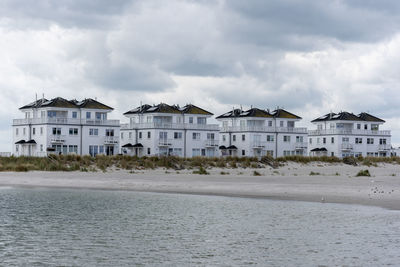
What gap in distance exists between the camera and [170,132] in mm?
89812

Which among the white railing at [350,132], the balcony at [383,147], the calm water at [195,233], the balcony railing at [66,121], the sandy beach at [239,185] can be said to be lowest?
the calm water at [195,233]

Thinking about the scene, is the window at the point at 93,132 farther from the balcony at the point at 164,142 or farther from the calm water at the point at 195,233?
the calm water at the point at 195,233

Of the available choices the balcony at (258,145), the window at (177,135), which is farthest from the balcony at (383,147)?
the window at (177,135)

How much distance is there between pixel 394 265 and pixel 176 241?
7.06 metres

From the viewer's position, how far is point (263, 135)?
96000 mm

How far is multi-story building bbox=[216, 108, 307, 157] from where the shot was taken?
313ft

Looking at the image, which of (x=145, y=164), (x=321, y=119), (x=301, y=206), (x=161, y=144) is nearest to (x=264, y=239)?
(x=301, y=206)

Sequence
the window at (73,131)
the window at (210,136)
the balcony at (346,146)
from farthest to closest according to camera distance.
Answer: the balcony at (346,146) < the window at (210,136) < the window at (73,131)

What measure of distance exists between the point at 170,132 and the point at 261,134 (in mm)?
15708

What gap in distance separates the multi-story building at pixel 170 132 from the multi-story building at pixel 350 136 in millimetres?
23545

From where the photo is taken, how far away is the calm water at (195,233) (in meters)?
16.8

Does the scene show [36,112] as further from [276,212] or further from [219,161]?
[276,212]

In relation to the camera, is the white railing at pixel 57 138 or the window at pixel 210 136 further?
the window at pixel 210 136

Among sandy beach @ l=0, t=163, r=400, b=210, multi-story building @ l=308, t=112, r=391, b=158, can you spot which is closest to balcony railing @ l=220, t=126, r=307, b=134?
multi-story building @ l=308, t=112, r=391, b=158
